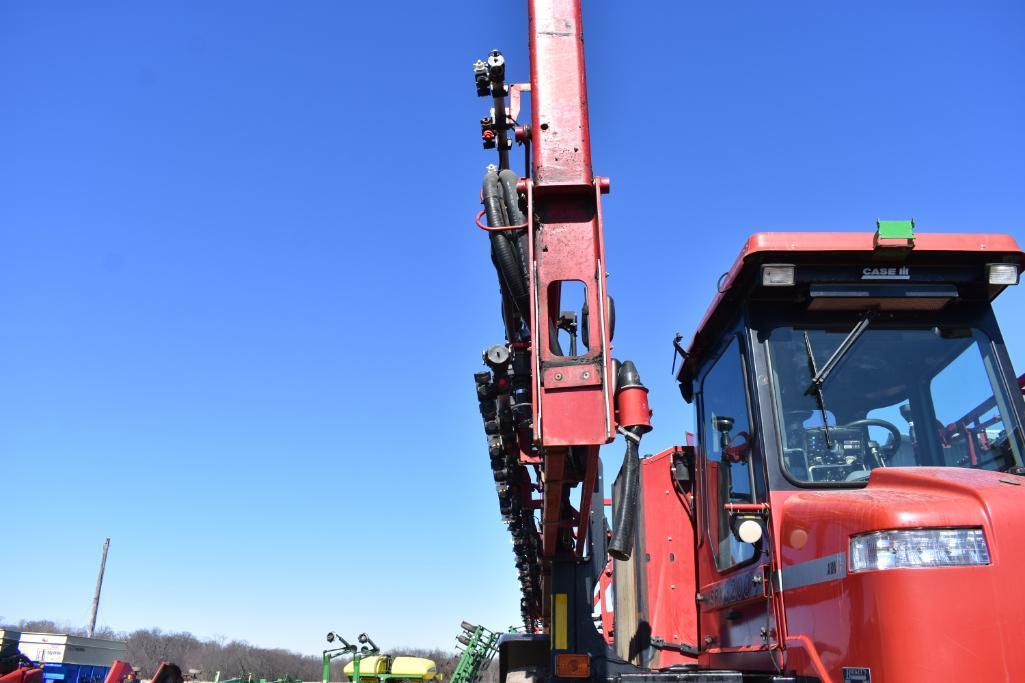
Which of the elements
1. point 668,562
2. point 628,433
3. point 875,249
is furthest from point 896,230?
point 668,562

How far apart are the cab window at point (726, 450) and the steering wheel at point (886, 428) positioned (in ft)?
1.70

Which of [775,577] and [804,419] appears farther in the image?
[804,419]

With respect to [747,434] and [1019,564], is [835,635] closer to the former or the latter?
[1019,564]

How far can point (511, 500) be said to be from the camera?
7.54m

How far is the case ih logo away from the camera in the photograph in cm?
406

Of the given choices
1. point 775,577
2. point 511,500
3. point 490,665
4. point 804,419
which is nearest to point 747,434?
point 804,419

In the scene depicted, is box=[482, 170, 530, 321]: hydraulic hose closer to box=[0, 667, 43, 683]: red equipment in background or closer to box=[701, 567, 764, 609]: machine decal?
box=[701, 567, 764, 609]: machine decal

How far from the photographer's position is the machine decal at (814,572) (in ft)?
10.2

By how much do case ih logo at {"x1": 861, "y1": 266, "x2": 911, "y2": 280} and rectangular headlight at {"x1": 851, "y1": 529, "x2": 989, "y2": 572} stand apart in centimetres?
158

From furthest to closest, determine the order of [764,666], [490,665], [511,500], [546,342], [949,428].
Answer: [490,665], [511,500], [949,428], [764,666], [546,342]

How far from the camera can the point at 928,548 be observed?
2.85m

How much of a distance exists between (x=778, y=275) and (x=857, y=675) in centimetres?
193

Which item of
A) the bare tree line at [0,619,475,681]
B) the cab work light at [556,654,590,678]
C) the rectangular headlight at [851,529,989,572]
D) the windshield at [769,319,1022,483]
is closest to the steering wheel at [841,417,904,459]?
the windshield at [769,319,1022,483]

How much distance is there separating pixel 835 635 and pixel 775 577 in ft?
1.95
